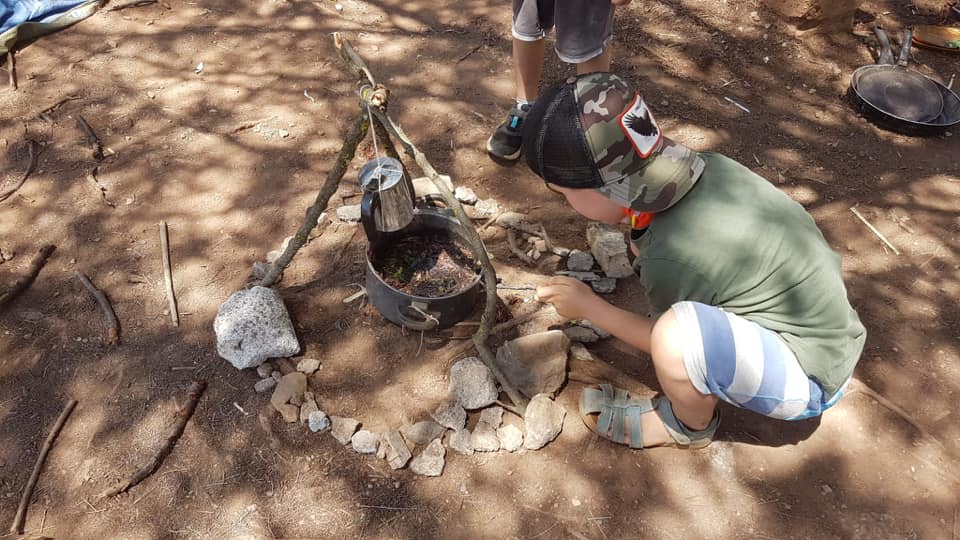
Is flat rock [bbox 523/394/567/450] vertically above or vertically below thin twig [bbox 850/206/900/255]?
above

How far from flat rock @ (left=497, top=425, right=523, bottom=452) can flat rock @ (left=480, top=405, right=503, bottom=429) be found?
1.4 inches

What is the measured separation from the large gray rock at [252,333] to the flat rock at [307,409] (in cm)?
25

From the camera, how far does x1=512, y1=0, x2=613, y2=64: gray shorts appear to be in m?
3.19

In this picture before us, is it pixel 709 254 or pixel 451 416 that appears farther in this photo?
pixel 451 416

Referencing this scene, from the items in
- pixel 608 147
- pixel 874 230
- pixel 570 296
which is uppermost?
pixel 608 147

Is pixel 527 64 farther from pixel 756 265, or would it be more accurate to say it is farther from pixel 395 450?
pixel 395 450

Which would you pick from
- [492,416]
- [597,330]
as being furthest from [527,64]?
[492,416]

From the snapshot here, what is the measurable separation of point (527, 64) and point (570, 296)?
1787 millimetres

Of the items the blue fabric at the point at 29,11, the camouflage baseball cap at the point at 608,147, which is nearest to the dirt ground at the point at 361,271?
the blue fabric at the point at 29,11

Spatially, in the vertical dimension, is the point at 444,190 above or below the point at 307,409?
above

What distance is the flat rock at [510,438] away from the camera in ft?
8.40

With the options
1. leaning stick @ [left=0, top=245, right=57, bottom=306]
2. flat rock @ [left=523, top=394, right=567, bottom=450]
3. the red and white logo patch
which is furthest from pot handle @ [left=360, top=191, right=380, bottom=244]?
leaning stick @ [left=0, top=245, right=57, bottom=306]

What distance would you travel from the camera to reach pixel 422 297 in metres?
2.64

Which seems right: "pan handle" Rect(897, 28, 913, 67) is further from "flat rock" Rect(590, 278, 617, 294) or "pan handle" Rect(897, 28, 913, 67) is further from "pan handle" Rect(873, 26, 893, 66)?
"flat rock" Rect(590, 278, 617, 294)
